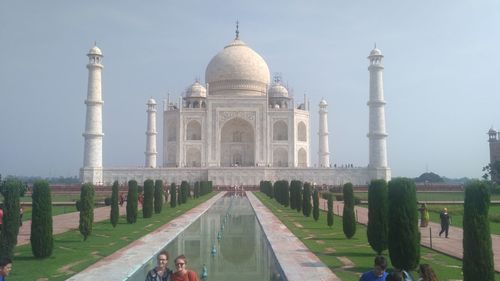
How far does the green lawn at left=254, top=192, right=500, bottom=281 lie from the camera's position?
20.3 feet

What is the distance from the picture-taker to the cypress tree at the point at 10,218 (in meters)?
6.54

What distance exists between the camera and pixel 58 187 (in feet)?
92.7

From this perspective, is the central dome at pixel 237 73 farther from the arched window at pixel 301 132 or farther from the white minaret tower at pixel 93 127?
the white minaret tower at pixel 93 127

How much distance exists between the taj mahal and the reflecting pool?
18.3m

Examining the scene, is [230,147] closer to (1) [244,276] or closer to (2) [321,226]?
(2) [321,226]

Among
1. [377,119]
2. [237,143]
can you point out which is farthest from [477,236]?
[237,143]

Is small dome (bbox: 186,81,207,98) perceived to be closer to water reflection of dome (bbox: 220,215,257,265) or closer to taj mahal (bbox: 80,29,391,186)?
taj mahal (bbox: 80,29,391,186)

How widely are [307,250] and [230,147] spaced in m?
28.2

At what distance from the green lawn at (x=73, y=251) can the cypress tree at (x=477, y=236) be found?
4.24m

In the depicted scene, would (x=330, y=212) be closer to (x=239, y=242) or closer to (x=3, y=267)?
(x=239, y=242)

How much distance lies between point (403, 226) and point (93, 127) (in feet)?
83.1

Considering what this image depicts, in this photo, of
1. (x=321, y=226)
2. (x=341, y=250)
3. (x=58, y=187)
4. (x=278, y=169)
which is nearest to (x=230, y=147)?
(x=278, y=169)

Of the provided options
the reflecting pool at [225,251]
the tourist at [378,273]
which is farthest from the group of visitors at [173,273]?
the reflecting pool at [225,251]

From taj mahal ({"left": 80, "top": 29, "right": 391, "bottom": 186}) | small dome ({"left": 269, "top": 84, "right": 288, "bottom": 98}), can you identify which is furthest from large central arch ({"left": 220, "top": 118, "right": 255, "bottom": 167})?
small dome ({"left": 269, "top": 84, "right": 288, "bottom": 98})
